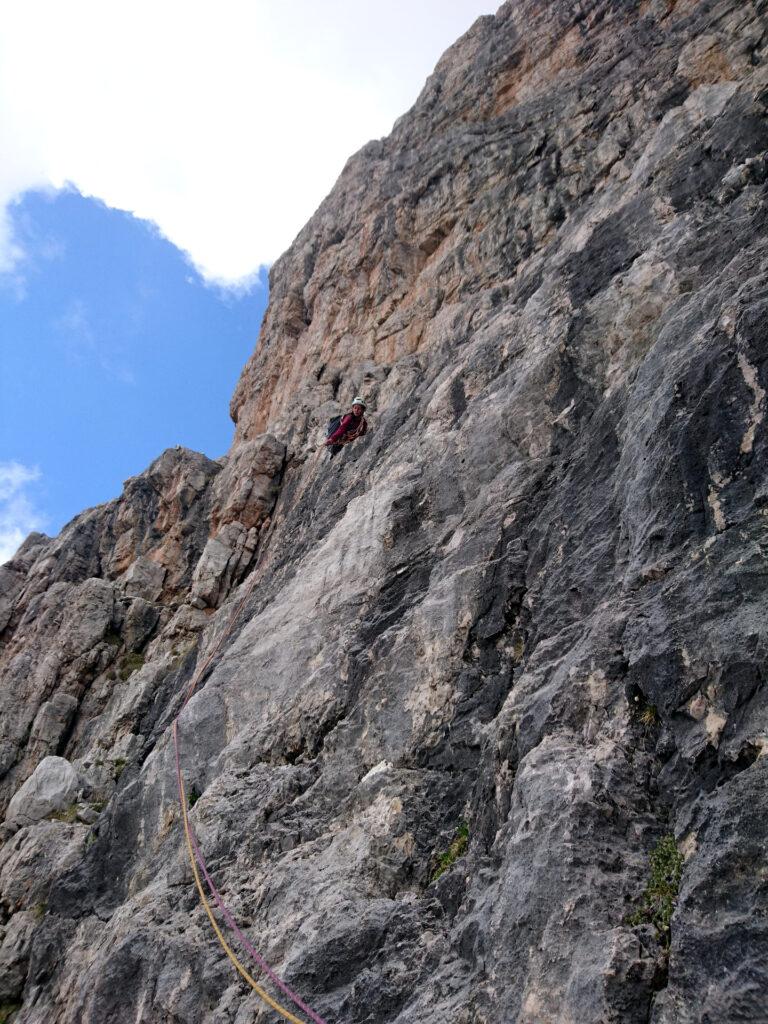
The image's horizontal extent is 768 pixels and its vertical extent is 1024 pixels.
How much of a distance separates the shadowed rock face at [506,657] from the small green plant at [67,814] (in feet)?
0.34

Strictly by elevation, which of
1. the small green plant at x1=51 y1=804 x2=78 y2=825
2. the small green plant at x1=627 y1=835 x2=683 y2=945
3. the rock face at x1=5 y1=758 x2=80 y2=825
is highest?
the rock face at x1=5 y1=758 x2=80 y2=825

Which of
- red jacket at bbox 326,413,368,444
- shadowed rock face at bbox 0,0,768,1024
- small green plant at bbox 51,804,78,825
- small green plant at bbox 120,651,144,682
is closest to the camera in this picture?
shadowed rock face at bbox 0,0,768,1024

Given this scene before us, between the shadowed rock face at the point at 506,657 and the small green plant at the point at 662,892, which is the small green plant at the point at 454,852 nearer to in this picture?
the shadowed rock face at the point at 506,657

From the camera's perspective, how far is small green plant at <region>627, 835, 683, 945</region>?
5.63 m

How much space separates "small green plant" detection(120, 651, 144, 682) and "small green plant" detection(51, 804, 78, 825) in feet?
19.2

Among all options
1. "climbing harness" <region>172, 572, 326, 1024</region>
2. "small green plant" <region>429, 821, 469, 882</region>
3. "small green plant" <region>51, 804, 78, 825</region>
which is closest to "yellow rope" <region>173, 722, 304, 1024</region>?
"climbing harness" <region>172, 572, 326, 1024</region>

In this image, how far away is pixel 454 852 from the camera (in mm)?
8180

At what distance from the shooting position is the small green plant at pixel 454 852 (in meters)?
8.11

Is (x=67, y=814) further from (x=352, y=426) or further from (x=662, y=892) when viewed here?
(x=662, y=892)

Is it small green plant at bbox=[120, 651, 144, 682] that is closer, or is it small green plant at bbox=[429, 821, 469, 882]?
small green plant at bbox=[429, 821, 469, 882]

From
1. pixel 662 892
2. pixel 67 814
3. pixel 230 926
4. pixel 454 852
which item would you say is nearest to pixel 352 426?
pixel 67 814

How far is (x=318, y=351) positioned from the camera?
2786cm

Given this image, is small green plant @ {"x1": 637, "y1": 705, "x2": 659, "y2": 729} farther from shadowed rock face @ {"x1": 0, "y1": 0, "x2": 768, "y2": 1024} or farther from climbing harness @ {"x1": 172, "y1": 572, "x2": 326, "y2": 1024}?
climbing harness @ {"x1": 172, "y1": 572, "x2": 326, "y2": 1024}

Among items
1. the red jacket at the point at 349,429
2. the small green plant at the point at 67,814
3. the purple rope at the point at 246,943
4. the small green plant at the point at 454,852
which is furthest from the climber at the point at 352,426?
the small green plant at the point at 454,852
